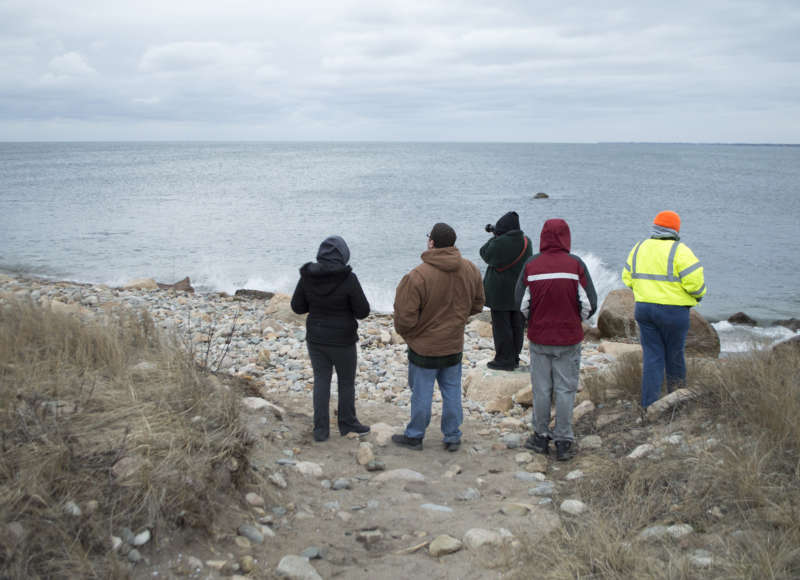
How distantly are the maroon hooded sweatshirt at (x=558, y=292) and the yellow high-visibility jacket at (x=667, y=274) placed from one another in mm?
774

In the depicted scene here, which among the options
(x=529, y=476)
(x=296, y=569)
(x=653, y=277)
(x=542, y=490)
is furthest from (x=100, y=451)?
(x=653, y=277)

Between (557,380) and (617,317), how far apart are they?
27.6 feet

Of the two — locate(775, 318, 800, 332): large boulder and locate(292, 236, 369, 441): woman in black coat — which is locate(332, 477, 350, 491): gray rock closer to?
locate(292, 236, 369, 441): woman in black coat

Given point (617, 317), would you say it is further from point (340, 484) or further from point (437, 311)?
point (340, 484)

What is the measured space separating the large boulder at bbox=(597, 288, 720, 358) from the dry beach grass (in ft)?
21.8

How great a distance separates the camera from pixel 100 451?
3.96 meters

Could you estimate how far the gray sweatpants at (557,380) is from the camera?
222 inches

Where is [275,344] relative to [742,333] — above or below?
above

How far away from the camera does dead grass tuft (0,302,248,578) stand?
3.32 metres

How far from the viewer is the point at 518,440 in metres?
6.32

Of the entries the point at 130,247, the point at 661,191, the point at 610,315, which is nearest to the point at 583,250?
the point at 610,315

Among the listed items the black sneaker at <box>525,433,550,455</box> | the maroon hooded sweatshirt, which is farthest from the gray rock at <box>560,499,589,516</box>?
the maroon hooded sweatshirt

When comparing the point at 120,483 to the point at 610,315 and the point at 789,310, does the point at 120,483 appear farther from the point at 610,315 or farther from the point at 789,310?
the point at 789,310

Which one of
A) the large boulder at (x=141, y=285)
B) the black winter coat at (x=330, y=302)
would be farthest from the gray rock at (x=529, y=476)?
the large boulder at (x=141, y=285)
